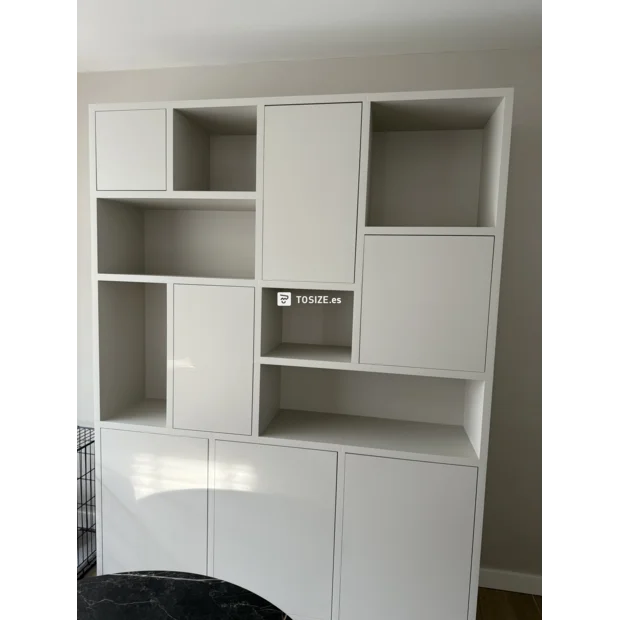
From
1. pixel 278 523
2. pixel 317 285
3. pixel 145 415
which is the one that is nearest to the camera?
pixel 317 285

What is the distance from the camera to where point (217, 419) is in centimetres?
199

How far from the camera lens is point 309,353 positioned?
203cm

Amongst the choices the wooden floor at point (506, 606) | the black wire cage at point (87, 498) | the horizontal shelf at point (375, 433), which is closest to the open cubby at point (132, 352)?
the black wire cage at point (87, 498)

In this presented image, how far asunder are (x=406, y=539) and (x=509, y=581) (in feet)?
2.66

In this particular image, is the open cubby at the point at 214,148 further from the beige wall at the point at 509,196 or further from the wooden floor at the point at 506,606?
the wooden floor at the point at 506,606

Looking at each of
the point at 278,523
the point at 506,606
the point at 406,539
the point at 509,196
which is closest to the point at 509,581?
the point at 506,606

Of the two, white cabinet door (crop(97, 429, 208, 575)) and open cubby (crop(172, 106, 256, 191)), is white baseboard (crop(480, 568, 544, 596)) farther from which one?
open cubby (crop(172, 106, 256, 191))

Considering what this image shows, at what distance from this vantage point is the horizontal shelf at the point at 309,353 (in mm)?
1926

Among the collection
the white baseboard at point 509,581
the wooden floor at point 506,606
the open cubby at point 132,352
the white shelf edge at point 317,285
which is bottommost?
the wooden floor at point 506,606

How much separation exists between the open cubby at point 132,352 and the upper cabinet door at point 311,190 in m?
0.83

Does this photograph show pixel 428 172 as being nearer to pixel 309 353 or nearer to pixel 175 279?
pixel 309 353
